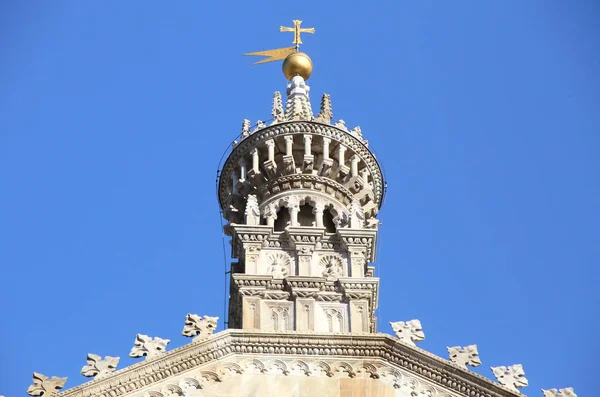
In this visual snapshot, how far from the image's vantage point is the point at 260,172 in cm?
4016

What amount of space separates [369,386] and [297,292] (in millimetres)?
4664

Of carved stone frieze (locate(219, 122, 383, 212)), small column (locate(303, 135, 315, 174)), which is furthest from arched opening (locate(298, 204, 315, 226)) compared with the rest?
carved stone frieze (locate(219, 122, 383, 212))

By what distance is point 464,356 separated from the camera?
Result: 31.0m

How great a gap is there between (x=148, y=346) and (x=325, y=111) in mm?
14495

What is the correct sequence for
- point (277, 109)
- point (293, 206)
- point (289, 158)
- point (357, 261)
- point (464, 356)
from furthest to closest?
point (277, 109), point (289, 158), point (293, 206), point (357, 261), point (464, 356)

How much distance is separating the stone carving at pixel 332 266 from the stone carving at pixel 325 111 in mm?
6337

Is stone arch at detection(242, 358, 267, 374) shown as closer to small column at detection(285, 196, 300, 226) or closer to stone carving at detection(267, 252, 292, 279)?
stone carving at detection(267, 252, 292, 279)

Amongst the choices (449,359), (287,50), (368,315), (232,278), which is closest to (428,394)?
(449,359)

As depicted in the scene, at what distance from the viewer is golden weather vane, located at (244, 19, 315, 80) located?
1800 inches

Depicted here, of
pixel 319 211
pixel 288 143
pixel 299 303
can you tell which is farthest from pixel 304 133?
pixel 299 303

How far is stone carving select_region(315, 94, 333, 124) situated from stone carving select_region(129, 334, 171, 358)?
12.7 meters

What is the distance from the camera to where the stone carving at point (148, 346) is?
30341mm

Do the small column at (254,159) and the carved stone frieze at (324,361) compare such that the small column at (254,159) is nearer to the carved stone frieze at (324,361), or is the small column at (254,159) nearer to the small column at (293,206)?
the small column at (293,206)

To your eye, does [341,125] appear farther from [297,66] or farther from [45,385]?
[45,385]
